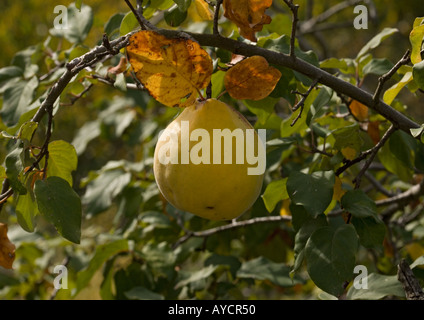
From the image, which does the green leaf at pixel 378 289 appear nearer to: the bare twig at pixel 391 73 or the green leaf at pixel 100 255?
the bare twig at pixel 391 73

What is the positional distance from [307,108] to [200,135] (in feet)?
1.13

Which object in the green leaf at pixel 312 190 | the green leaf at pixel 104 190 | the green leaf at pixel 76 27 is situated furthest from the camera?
the green leaf at pixel 104 190

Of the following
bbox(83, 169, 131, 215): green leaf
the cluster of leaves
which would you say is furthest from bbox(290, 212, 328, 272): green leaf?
bbox(83, 169, 131, 215): green leaf

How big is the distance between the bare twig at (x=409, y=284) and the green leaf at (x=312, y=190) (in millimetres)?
200

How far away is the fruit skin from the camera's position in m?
0.72

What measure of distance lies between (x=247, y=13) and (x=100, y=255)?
699 millimetres

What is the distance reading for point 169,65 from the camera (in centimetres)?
77

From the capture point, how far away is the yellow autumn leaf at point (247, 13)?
33.2 inches

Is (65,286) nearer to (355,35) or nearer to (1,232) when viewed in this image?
(1,232)

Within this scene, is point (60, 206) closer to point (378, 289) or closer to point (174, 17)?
point (174, 17)

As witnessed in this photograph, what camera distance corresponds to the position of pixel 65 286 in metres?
1.21

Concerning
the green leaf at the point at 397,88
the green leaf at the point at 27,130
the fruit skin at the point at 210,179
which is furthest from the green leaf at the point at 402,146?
the green leaf at the point at 27,130

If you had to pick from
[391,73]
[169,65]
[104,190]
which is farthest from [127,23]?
[104,190]

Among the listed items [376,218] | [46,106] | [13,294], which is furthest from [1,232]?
[13,294]
